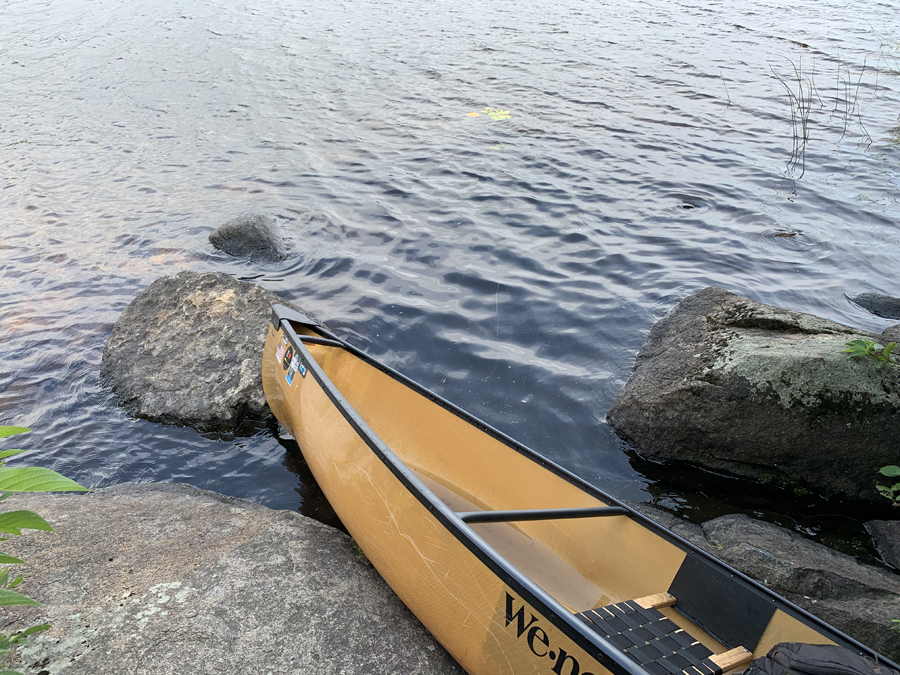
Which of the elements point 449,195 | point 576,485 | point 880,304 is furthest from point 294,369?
point 880,304

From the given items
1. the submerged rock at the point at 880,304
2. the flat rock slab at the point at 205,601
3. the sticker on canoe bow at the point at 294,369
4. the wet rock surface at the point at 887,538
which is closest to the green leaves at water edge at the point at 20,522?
the flat rock slab at the point at 205,601

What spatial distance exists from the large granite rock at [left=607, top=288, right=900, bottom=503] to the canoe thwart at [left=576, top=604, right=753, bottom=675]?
6.18 feet

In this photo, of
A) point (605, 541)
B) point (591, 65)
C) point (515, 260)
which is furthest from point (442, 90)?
point (605, 541)

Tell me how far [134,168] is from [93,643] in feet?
32.8

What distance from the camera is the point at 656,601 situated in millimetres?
3473

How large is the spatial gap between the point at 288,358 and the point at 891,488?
433 cm

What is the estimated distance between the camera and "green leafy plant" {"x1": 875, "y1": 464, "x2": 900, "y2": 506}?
4.08 m

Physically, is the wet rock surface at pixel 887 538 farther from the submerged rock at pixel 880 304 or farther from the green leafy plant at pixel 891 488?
the submerged rock at pixel 880 304

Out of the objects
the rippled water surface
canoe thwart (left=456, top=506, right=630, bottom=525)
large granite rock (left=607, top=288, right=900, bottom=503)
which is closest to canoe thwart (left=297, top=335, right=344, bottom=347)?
the rippled water surface

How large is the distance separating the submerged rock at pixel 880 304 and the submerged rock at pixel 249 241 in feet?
23.1

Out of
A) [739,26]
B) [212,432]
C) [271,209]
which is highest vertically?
[739,26]

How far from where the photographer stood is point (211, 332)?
5.97 m

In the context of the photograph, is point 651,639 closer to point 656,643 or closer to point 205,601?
point 656,643

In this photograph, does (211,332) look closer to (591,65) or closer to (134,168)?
(134,168)
